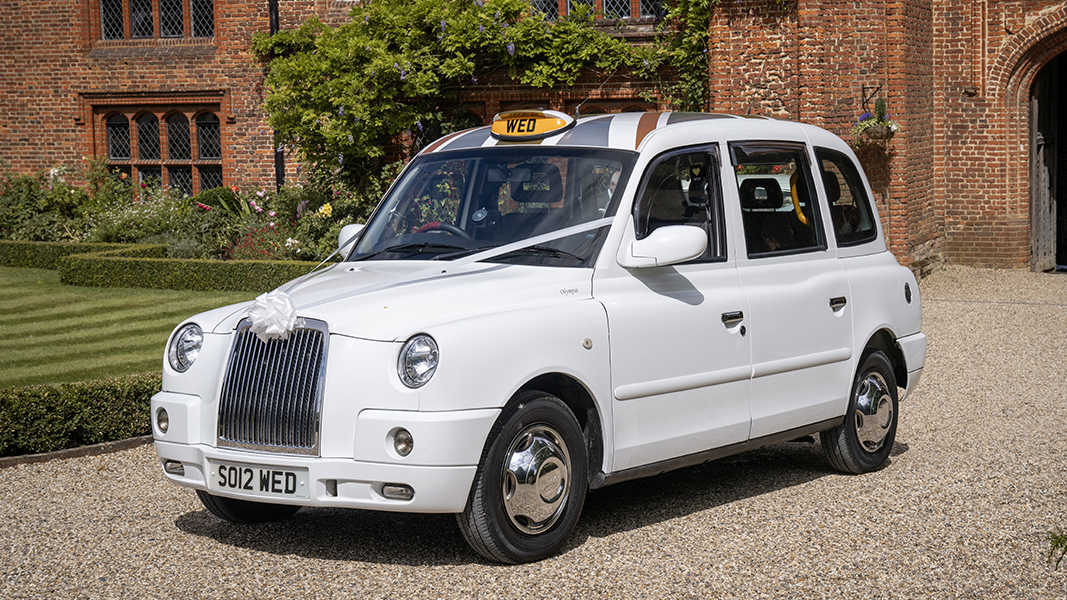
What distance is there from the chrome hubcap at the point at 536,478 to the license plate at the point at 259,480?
85 centimetres

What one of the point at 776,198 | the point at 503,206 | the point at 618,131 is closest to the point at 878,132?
the point at 776,198

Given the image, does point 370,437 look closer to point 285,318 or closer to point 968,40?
point 285,318

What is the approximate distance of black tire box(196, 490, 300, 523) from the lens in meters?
5.79

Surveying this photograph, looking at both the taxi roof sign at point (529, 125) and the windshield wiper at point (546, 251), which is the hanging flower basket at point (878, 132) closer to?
the taxi roof sign at point (529, 125)

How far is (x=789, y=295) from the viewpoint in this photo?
249 inches

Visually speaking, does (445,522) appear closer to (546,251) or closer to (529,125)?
(546,251)

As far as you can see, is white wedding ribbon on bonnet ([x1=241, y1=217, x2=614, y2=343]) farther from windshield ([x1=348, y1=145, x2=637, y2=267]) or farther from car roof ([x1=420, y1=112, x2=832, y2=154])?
car roof ([x1=420, y1=112, x2=832, y2=154])

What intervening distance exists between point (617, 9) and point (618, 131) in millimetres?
12856

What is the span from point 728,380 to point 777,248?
0.88 m

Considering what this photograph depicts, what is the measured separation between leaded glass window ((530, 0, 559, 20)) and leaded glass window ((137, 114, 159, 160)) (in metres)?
7.77

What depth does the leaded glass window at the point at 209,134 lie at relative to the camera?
21.6 m

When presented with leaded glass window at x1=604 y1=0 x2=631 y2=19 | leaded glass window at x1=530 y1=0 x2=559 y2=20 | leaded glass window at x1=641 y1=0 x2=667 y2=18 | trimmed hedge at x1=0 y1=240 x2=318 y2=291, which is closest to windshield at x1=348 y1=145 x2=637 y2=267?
trimmed hedge at x1=0 y1=240 x2=318 y2=291

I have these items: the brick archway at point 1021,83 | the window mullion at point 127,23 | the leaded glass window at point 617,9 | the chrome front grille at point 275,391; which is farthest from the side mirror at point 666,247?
the window mullion at point 127,23

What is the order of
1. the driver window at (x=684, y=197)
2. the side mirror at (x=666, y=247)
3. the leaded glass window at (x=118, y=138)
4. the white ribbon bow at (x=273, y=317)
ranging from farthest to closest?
the leaded glass window at (x=118, y=138) < the driver window at (x=684, y=197) < the side mirror at (x=666, y=247) < the white ribbon bow at (x=273, y=317)
